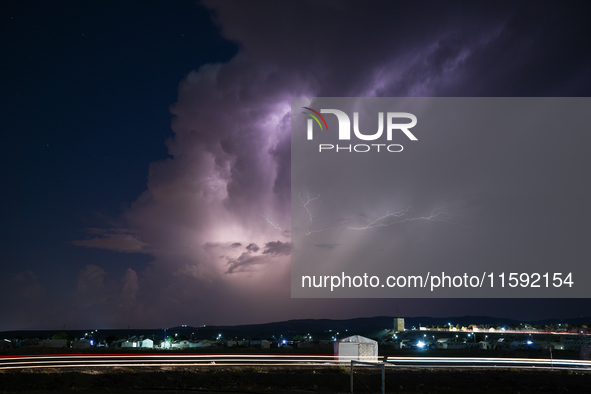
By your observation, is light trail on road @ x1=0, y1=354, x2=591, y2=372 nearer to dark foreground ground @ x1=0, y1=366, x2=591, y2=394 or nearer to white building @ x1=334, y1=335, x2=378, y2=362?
white building @ x1=334, y1=335, x2=378, y2=362

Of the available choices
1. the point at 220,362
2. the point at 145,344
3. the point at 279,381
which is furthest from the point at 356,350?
the point at 145,344

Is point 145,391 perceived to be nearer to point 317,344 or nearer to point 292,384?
point 292,384

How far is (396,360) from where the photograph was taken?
37281 millimetres

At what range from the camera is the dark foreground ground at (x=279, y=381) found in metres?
24.6

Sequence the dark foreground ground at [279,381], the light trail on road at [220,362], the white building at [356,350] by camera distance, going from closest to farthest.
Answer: the dark foreground ground at [279,381], the light trail on road at [220,362], the white building at [356,350]

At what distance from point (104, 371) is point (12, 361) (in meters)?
7.84

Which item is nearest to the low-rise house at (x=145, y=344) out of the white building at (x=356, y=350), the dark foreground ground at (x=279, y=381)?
the dark foreground ground at (x=279, y=381)

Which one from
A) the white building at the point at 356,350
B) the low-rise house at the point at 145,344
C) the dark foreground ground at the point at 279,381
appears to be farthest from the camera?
the low-rise house at the point at 145,344

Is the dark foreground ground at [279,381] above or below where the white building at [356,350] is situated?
below

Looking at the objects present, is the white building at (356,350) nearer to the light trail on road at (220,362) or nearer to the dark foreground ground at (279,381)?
the light trail on road at (220,362)

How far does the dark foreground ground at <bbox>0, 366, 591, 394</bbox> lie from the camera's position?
2458 cm

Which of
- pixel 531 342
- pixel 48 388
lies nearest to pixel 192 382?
pixel 48 388

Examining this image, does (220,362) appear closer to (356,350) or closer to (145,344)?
(356,350)

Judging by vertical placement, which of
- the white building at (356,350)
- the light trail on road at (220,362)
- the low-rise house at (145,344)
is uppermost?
the white building at (356,350)
